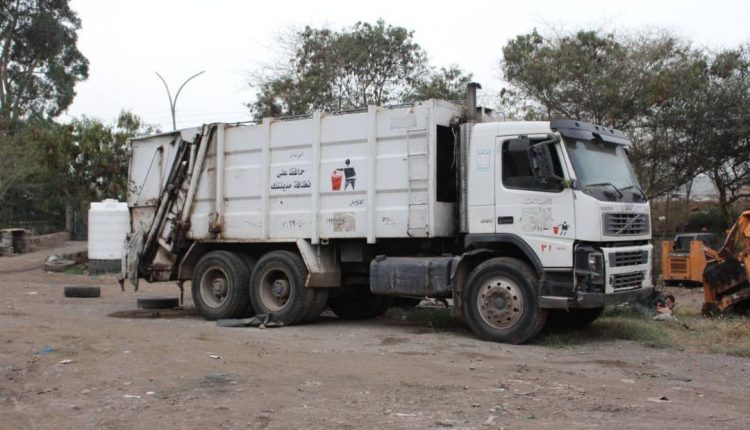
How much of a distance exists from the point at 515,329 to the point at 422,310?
3.48m

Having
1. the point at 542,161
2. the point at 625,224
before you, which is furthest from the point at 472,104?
the point at 625,224

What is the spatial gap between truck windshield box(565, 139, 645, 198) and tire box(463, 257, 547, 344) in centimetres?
129

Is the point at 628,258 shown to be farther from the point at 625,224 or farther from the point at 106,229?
the point at 106,229

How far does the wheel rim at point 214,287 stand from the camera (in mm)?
11648

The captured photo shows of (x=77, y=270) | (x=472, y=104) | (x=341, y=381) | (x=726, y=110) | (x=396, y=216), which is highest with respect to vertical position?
(x=726, y=110)

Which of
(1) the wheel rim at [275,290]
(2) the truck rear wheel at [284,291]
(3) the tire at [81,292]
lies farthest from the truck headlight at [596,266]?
(3) the tire at [81,292]

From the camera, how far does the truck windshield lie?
350 inches

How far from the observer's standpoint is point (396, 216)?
9.98 meters

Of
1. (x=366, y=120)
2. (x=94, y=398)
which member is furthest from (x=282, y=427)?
(x=366, y=120)

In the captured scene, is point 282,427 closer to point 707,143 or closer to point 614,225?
point 614,225

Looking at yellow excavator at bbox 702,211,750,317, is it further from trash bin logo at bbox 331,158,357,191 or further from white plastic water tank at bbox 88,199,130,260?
white plastic water tank at bbox 88,199,130,260

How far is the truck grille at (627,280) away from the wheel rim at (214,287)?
5770 millimetres

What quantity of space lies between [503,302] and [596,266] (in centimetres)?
→ 119

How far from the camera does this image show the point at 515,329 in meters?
8.99
